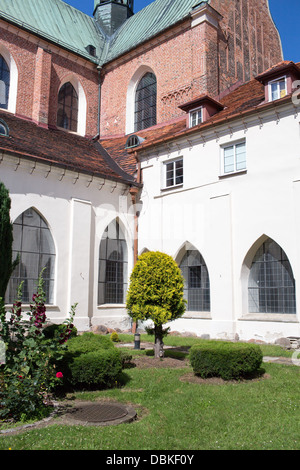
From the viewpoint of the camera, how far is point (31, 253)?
15188 mm

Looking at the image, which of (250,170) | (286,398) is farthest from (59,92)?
(286,398)

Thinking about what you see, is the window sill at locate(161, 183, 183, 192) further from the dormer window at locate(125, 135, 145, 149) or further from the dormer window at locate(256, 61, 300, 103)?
the dormer window at locate(256, 61, 300, 103)

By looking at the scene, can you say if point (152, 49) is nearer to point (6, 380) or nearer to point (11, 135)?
point (11, 135)

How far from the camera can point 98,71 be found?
26.1m

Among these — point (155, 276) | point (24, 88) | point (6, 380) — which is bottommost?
point (6, 380)

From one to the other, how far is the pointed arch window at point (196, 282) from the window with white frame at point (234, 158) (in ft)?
11.3

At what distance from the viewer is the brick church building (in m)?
14.5

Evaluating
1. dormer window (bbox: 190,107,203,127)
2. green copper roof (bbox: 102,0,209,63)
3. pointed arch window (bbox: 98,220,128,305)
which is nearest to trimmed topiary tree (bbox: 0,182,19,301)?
pointed arch window (bbox: 98,220,128,305)

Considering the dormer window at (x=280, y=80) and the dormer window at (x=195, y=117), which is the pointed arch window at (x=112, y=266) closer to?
the dormer window at (x=195, y=117)

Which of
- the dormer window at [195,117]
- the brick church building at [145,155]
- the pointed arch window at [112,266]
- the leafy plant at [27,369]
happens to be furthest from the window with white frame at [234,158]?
the leafy plant at [27,369]

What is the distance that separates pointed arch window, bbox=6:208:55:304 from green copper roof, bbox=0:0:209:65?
12407mm

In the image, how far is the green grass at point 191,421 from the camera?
15.7 feet

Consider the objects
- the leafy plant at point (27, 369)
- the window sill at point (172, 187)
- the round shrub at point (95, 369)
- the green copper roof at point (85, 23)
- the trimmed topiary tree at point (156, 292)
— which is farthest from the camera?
the green copper roof at point (85, 23)

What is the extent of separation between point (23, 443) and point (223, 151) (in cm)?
1298
